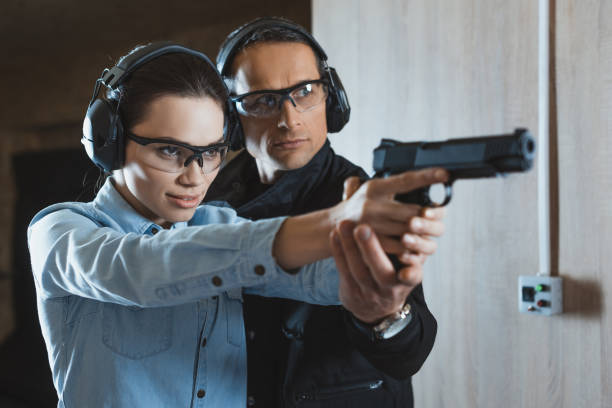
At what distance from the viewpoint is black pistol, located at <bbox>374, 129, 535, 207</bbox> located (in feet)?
2.41

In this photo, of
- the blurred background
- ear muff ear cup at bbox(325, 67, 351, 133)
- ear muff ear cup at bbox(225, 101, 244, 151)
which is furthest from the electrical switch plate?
ear muff ear cup at bbox(225, 101, 244, 151)

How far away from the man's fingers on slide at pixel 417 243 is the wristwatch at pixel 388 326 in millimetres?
242

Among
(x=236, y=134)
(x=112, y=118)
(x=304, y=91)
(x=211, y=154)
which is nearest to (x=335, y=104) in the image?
(x=304, y=91)

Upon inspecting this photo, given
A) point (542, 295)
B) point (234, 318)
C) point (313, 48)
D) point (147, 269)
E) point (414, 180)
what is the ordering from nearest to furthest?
point (414, 180) < point (147, 269) < point (234, 318) < point (313, 48) < point (542, 295)

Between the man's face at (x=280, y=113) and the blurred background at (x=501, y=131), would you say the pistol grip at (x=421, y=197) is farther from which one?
the blurred background at (x=501, y=131)

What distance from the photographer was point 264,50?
134cm

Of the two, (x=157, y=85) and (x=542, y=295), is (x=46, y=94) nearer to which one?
(x=157, y=85)

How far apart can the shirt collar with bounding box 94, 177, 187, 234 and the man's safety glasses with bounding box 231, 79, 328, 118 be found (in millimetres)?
416

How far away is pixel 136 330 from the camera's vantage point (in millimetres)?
1013

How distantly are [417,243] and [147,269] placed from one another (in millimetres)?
414

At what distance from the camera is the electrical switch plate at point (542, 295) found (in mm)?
1590

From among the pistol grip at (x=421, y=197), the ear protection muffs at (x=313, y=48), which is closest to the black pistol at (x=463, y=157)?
the pistol grip at (x=421, y=197)

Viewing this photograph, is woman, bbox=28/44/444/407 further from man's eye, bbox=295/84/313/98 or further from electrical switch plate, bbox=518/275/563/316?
electrical switch plate, bbox=518/275/563/316

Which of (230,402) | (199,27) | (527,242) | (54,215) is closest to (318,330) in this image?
(230,402)
